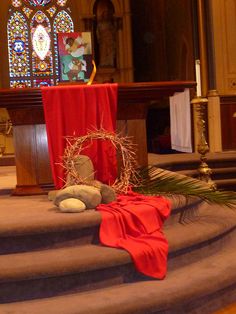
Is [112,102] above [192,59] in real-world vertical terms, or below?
below

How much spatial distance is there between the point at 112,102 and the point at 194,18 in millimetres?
5732

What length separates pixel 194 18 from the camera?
30.7 ft

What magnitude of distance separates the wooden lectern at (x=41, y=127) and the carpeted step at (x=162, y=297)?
4.75 feet

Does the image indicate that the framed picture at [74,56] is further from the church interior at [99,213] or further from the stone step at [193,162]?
the stone step at [193,162]

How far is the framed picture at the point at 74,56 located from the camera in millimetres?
4266

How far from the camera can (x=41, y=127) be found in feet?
14.3

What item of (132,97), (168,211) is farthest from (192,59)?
(168,211)

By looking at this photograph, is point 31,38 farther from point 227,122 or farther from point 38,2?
point 227,122

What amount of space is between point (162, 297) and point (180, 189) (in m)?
1.30

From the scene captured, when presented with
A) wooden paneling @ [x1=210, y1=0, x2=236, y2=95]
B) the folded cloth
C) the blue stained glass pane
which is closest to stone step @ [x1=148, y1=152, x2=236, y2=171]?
the folded cloth

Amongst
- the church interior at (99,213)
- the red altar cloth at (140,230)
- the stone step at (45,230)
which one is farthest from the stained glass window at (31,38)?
the stone step at (45,230)

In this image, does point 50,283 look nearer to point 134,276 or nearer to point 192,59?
point 134,276

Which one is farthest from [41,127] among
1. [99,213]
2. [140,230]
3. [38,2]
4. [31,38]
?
[38,2]

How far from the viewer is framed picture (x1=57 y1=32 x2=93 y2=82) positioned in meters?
4.27
